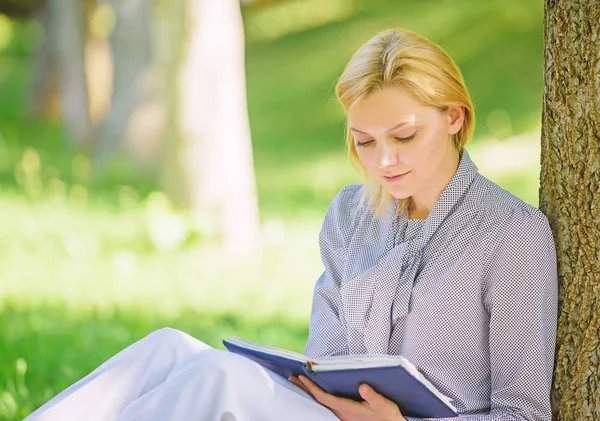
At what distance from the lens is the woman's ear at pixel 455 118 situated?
3.21 m

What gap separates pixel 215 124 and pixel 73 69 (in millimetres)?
5929

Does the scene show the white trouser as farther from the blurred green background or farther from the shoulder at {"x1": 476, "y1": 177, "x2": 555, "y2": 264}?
the blurred green background

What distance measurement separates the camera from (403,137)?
10.3ft

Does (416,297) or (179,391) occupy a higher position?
(416,297)

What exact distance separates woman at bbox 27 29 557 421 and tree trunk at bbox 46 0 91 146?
10.2 m

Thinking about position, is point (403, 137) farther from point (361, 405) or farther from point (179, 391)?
point (179, 391)

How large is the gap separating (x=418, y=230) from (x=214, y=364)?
2.68 ft

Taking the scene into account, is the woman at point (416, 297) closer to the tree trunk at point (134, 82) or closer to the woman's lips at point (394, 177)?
the woman's lips at point (394, 177)

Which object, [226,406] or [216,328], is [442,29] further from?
[226,406]

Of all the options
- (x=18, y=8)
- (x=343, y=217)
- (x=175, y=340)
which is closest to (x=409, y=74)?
(x=343, y=217)

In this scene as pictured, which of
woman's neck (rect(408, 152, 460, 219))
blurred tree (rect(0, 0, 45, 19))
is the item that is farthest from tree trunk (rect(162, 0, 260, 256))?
blurred tree (rect(0, 0, 45, 19))

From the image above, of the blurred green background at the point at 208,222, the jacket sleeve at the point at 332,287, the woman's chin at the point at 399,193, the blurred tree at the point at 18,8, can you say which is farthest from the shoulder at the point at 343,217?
the blurred tree at the point at 18,8

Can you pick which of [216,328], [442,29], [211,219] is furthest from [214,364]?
[442,29]

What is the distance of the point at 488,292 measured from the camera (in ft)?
9.89
